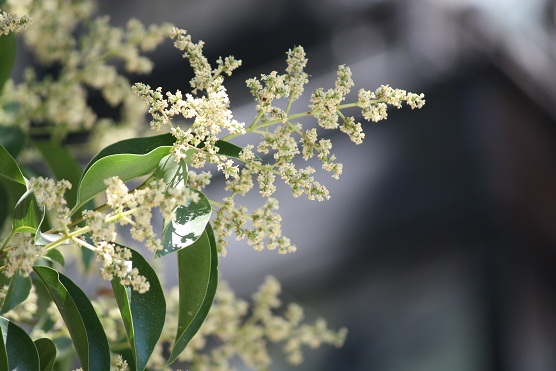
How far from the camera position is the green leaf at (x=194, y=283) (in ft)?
1.73

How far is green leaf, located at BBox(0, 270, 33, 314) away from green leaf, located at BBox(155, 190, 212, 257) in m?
0.16

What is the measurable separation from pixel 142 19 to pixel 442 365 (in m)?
1.72

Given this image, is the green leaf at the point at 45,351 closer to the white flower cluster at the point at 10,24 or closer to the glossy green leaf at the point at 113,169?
the glossy green leaf at the point at 113,169

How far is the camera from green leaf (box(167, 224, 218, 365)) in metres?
0.53

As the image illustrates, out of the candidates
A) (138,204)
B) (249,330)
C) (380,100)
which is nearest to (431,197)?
(249,330)

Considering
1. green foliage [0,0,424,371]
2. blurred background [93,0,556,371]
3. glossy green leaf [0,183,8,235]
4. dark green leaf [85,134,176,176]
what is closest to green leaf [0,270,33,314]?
green foliage [0,0,424,371]

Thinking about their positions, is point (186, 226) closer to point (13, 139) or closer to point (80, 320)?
point (80, 320)

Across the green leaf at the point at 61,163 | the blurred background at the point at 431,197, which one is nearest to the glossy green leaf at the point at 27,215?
the green leaf at the point at 61,163

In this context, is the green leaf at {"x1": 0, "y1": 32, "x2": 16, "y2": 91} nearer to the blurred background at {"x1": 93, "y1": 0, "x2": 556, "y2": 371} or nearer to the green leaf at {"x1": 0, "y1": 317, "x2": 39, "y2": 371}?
the green leaf at {"x1": 0, "y1": 317, "x2": 39, "y2": 371}

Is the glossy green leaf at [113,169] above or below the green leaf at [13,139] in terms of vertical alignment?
below

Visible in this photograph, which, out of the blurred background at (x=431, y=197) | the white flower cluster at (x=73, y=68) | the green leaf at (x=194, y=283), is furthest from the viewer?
the blurred background at (x=431, y=197)

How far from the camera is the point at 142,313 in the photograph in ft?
1.72

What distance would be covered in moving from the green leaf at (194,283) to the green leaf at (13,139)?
0.34 metres

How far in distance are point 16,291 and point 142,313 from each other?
0.11m
